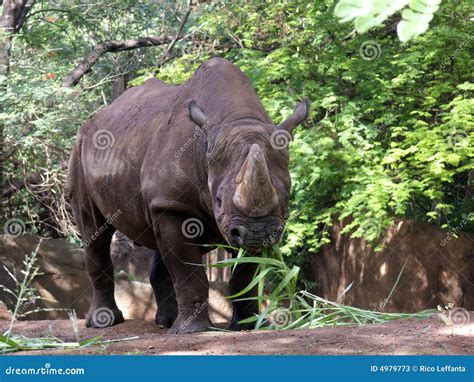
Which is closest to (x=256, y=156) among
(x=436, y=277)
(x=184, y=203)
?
(x=184, y=203)

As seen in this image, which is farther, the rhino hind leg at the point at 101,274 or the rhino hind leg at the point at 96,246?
the rhino hind leg at the point at 96,246

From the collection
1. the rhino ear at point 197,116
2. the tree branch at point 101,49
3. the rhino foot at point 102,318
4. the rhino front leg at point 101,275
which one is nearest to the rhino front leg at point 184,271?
the rhino ear at point 197,116

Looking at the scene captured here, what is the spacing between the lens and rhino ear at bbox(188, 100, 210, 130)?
317 inches

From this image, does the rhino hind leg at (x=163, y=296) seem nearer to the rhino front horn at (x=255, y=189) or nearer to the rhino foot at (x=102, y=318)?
the rhino foot at (x=102, y=318)

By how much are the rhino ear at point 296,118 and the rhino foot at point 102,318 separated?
3115 millimetres

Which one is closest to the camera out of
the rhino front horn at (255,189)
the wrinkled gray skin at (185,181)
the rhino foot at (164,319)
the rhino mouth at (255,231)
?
the rhino front horn at (255,189)

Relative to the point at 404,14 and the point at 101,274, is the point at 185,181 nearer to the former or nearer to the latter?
the point at 101,274

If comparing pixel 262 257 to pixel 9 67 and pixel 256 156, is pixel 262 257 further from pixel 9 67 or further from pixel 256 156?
pixel 9 67

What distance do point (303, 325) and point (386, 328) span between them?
1.11 meters

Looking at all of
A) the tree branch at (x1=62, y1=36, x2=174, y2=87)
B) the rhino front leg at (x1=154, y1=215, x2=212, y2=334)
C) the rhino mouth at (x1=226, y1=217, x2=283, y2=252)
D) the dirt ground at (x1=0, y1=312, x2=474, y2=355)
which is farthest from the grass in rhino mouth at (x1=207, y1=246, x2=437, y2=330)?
the tree branch at (x1=62, y1=36, x2=174, y2=87)

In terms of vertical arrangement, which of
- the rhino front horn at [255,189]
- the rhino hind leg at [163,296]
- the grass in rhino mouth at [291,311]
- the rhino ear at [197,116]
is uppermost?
the rhino ear at [197,116]

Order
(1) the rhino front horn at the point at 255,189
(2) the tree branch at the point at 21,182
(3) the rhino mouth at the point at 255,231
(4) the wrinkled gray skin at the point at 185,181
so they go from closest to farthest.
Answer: (1) the rhino front horn at the point at 255,189, (3) the rhino mouth at the point at 255,231, (4) the wrinkled gray skin at the point at 185,181, (2) the tree branch at the point at 21,182

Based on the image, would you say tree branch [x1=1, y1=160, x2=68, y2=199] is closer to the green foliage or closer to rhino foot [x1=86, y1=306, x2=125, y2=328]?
rhino foot [x1=86, y1=306, x2=125, y2=328]

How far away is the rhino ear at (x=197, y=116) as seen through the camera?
8.06m
